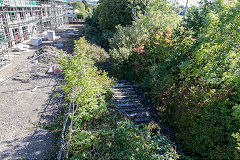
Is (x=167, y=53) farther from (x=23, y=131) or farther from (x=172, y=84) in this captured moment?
(x=23, y=131)

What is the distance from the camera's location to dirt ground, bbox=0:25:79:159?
6.34 metres

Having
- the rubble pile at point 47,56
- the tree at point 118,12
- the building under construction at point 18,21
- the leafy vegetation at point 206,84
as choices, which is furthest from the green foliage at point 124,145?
the tree at point 118,12

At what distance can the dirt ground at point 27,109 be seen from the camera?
6336 millimetres

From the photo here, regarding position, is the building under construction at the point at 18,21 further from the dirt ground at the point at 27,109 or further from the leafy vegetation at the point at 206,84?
the leafy vegetation at the point at 206,84

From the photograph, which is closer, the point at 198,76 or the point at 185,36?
the point at 198,76

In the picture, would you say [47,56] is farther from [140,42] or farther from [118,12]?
[140,42]

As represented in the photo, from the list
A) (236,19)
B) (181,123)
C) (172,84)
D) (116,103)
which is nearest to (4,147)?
(116,103)

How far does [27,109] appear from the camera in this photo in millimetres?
8734

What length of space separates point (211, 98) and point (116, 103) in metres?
5.01

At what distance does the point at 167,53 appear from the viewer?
9.97 m

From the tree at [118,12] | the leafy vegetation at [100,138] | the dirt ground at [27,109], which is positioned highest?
the tree at [118,12]

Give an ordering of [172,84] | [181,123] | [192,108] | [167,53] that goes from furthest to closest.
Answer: [167,53]
[172,84]
[181,123]
[192,108]

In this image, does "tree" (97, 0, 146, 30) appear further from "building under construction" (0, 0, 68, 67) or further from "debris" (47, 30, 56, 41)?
"building under construction" (0, 0, 68, 67)

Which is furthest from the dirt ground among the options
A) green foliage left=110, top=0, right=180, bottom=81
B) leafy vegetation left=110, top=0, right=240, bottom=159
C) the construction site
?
leafy vegetation left=110, top=0, right=240, bottom=159
